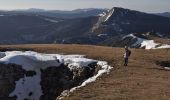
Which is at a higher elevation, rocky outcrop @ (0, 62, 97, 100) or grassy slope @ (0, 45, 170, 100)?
grassy slope @ (0, 45, 170, 100)

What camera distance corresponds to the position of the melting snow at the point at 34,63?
55.2 meters

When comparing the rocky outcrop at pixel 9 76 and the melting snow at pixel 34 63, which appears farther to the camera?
the melting snow at pixel 34 63

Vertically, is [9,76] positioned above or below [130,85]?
below

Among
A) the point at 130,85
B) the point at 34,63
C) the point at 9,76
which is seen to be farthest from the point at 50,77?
the point at 130,85

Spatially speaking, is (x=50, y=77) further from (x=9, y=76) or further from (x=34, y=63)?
(x=9, y=76)

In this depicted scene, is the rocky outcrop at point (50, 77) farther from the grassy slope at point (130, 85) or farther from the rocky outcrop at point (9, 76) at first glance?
the grassy slope at point (130, 85)

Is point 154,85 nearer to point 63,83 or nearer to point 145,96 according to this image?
point 145,96

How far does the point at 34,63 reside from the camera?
5966 cm

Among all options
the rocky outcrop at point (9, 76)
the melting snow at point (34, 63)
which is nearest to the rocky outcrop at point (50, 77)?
the rocky outcrop at point (9, 76)

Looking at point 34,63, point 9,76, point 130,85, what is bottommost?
point 9,76

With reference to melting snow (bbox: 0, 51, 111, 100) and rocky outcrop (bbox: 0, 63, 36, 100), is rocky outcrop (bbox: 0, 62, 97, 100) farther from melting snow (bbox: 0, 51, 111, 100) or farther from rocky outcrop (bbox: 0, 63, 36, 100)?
melting snow (bbox: 0, 51, 111, 100)

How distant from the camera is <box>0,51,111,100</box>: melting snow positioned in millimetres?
55159

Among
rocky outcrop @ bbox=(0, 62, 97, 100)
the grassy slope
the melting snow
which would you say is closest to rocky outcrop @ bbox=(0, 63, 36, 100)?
rocky outcrop @ bbox=(0, 62, 97, 100)

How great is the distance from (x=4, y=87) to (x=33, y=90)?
419cm
